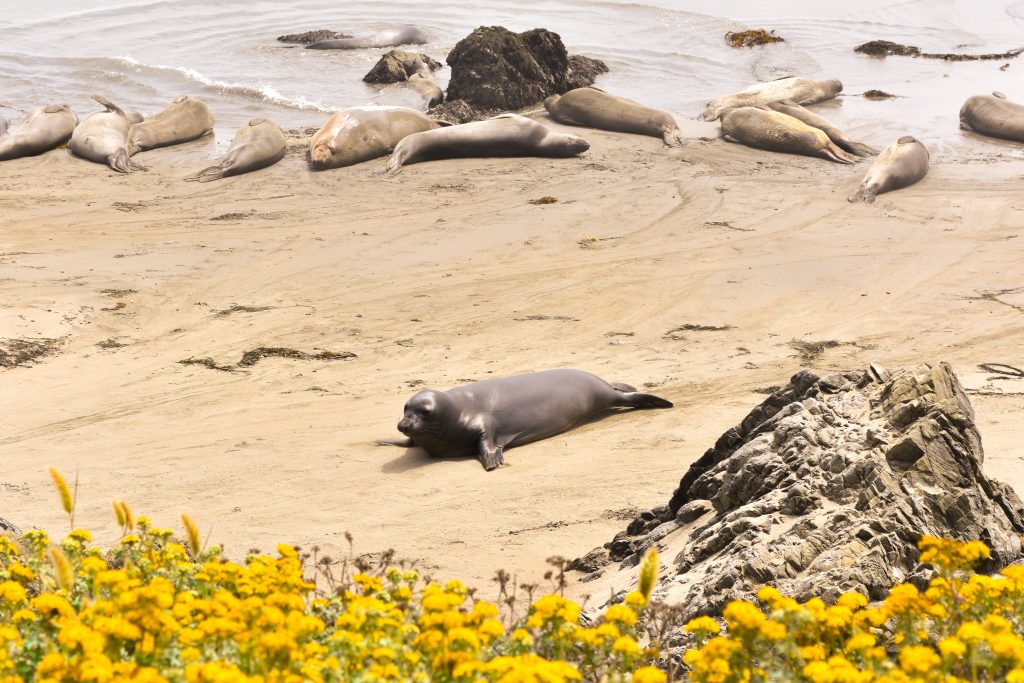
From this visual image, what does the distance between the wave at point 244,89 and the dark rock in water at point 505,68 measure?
2.39m

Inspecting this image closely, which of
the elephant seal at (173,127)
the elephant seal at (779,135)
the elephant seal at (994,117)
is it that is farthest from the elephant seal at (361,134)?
the elephant seal at (994,117)

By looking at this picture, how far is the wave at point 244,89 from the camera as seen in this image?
747 inches

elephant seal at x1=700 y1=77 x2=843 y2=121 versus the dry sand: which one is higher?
elephant seal at x1=700 y1=77 x2=843 y2=121

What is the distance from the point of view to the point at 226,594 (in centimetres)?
266

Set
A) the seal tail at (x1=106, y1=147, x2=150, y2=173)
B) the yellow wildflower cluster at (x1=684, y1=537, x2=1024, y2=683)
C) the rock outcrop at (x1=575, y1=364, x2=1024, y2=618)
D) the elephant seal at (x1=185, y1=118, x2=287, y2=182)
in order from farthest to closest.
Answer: the seal tail at (x1=106, y1=147, x2=150, y2=173), the elephant seal at (x1=185, y1=118, x2=287, y2=182), the rock outcrop at (x1=575, y1=364, x2=1024, y2=618), the yellow wildflower cluster at (x1=684, y1=537, x2=1024, y2=683)

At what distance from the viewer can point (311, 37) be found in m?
24.3

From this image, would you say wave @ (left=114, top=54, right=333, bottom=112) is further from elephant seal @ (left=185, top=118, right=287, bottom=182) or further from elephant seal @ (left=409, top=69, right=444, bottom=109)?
elephant seal @ (left=185, top=118, right=287, bottom=182)

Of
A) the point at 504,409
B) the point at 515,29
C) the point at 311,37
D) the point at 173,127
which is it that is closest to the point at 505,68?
the point at 173,127

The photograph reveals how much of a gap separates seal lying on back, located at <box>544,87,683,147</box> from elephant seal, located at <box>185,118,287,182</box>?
3.92 meters

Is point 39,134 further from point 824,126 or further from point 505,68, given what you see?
point 824,126

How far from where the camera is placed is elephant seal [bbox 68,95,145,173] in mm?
14523

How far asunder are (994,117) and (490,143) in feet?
22.0

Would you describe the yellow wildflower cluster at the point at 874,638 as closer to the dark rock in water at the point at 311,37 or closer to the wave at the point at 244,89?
the wave at the point at 244,89

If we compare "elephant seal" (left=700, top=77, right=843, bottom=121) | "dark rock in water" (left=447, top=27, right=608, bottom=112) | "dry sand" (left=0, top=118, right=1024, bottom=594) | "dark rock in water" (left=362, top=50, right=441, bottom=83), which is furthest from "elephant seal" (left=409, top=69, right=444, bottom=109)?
"dry sand" (left=0, top=118, right=1024, bottom=594)
